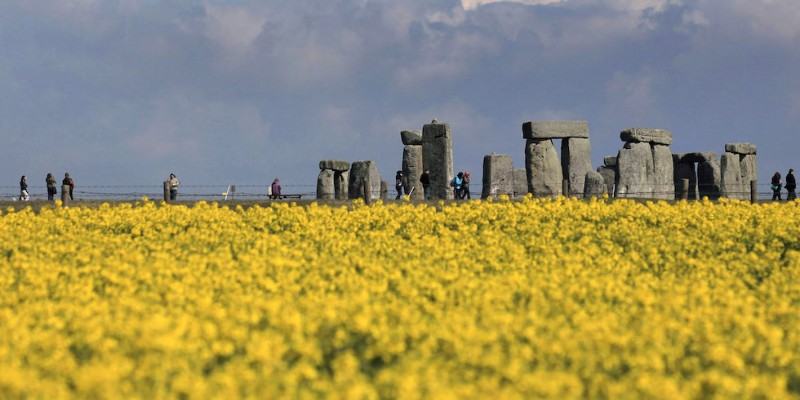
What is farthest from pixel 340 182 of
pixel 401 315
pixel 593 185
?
pixel 401 315

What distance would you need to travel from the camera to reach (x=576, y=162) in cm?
3619

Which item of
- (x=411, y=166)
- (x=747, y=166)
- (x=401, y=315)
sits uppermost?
(x=411, y=166)

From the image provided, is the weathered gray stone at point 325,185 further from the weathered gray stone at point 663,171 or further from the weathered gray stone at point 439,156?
the weathered gray stone at point 663,171

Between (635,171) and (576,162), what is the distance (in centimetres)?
235

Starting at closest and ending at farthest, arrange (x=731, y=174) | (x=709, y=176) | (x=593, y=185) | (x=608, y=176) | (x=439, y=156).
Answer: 1. (x=593, y=185)
2. (x=439, y=156)
3. (x=709, y=176)
4. (x=731, y=174)
5. (x=608, y=176)

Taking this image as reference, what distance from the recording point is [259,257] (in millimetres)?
13602

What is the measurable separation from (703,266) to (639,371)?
6.65 metres

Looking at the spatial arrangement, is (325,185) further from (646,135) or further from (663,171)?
(663,171)

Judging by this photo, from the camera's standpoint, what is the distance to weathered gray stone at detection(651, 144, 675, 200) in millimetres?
37953

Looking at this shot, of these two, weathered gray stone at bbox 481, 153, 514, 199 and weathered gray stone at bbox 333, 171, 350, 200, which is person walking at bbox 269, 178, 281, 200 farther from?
weathered gray stone at bbox 481, 153, 514, 199

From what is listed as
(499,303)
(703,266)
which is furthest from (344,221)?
(499,303)

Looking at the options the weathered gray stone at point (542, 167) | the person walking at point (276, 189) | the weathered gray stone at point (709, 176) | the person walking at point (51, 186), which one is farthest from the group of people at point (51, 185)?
the weathered gray stone at point (709, 176)

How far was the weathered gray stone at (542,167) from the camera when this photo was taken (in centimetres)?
3531

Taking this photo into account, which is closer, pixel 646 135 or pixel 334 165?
pixel 646 135
